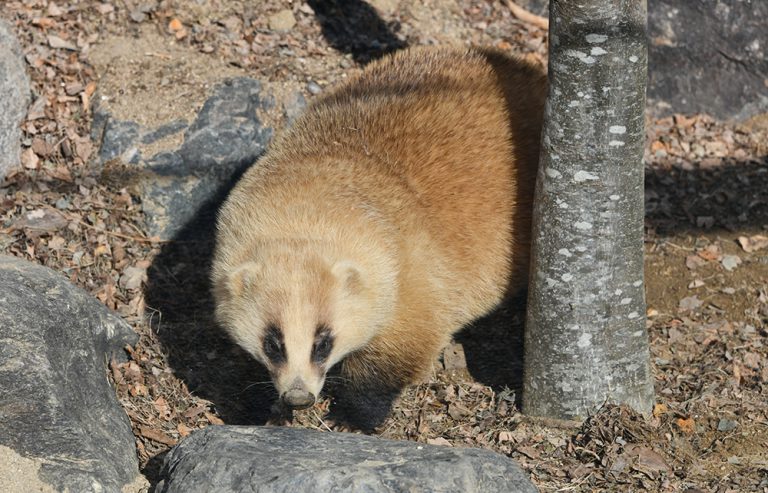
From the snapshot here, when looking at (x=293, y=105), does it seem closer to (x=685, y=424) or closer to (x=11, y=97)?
(x=11, y=97)

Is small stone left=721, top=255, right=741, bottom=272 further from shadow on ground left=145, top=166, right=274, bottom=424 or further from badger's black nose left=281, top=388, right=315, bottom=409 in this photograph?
badger's black nose left=281, top=388, right=315, bottom=409

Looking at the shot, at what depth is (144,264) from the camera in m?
7.45

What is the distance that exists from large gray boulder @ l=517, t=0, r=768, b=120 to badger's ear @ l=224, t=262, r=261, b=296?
5.10m

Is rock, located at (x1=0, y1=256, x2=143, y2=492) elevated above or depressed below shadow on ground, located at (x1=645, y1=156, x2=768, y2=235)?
above

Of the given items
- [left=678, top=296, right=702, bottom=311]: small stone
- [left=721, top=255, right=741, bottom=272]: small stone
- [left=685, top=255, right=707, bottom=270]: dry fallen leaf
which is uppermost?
[left=678, top=296, right=702, bottom=311]: small stone

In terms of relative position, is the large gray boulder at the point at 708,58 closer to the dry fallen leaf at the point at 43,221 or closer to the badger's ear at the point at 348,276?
the badger's ear at the point at 348,276

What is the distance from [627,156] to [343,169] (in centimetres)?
183

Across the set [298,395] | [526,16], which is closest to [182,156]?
[298,395]

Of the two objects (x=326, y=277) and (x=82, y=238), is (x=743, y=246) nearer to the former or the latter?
(x=326, y=277)

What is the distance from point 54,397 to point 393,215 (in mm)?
2312

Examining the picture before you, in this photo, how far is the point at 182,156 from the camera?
7.82 meters

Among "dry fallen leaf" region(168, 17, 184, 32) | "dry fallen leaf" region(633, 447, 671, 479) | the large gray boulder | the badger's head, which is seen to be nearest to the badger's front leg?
the badger's head

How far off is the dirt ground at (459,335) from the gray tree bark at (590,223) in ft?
0.89

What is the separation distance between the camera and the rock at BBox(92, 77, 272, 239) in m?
7.74
